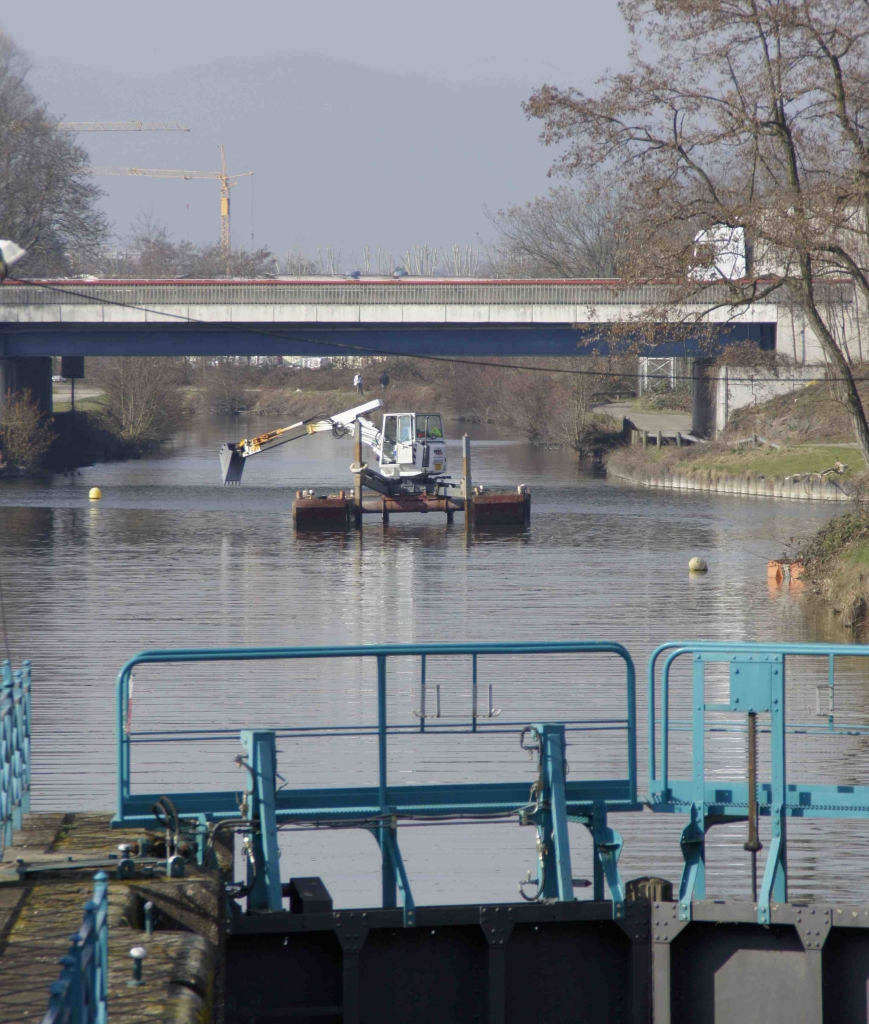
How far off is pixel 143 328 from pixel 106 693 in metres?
35.5

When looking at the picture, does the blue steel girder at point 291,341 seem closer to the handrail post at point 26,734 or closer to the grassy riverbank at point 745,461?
the grassy riverbank at point 745,461

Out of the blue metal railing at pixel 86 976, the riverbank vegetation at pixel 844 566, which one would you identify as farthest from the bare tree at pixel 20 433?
the blue metal railing at pixel 86 976

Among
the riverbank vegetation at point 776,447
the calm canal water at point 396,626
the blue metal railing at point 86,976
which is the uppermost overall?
the riverbank vegetation at point 776,447

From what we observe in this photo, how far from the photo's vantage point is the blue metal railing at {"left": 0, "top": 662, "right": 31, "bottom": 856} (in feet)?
24.6

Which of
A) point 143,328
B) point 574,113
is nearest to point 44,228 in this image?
point 143,328

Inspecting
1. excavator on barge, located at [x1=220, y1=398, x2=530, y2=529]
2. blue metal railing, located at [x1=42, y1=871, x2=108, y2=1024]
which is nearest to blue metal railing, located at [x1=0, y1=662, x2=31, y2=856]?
blue metal railing, located at [x1=42, y1=871, x2=108, y2=1024]

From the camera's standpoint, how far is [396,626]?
22109 millimetres

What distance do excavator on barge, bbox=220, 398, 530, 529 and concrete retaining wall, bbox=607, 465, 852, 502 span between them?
11.9 metres

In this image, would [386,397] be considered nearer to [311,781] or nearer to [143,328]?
[143,328]

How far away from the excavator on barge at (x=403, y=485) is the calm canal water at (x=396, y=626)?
34.4 inches

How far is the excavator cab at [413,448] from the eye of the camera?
126 ft

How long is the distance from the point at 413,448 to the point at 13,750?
30.4m

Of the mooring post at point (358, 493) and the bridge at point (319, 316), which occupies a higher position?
the bridge at point (319, 316)

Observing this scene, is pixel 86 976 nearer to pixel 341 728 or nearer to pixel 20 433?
pixel 341 728
